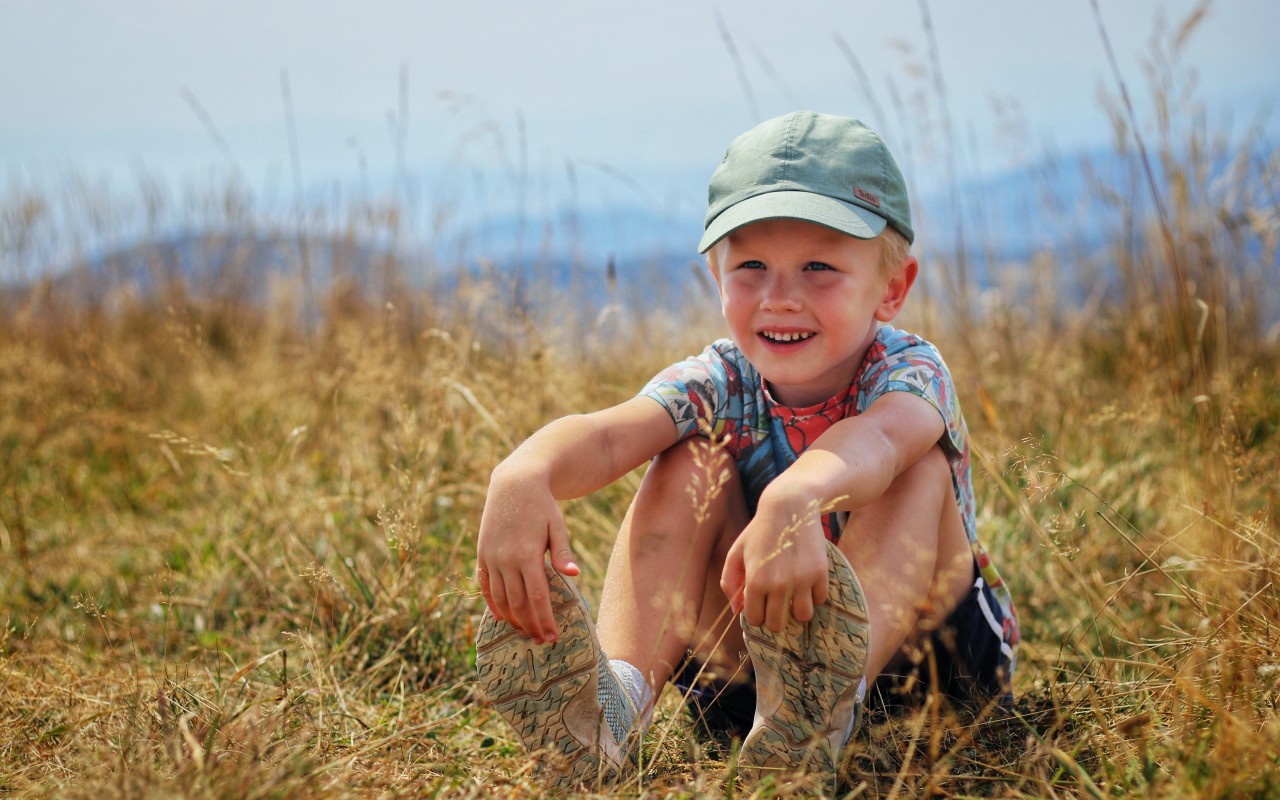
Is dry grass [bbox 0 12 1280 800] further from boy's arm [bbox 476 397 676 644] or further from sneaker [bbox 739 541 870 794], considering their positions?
boy's arm [bbox 476 397 676 644]

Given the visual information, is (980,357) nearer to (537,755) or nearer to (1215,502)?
(1215,502)

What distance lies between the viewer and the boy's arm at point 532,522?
50.8 inches

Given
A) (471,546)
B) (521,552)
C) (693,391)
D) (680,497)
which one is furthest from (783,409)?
(471,546)

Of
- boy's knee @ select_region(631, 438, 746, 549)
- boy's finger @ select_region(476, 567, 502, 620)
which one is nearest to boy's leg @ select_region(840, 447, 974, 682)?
boy's knee @ select_region(631, 438, 746, 549)

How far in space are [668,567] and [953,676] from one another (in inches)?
20.8

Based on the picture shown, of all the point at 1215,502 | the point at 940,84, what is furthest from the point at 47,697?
the point at 940,84

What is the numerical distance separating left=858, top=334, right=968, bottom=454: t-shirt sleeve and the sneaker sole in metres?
0.59

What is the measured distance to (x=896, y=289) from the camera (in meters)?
1.66

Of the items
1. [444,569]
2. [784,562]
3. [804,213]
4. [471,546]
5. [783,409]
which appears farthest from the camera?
[471,546]

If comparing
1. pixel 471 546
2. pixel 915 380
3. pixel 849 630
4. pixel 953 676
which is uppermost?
pixel 915 380

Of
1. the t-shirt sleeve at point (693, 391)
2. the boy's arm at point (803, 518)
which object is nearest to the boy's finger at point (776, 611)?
the boy's arm at point (803, 518)

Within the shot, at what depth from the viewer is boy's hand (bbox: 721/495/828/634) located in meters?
1.20

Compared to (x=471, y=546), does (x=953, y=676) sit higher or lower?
higher

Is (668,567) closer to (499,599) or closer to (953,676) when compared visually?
(499,599)
